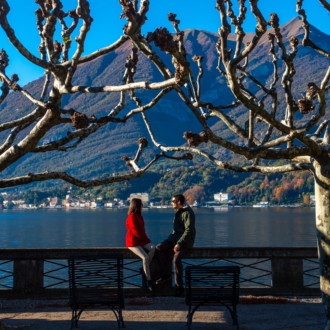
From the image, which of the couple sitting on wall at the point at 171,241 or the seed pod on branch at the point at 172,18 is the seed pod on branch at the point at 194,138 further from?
the couple sitting on wall at the point at 171,241

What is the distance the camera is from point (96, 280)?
19.5ft

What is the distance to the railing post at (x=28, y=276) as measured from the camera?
7.90m

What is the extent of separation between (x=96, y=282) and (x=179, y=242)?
6.24ft

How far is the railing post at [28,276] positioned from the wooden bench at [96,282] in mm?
2248

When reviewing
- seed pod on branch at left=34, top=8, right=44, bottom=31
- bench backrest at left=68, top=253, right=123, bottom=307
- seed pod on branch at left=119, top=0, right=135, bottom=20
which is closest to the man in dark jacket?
bench backrest at left=68, top=253, right=123, bottom=307

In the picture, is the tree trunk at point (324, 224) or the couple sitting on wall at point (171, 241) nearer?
the tree trunk at point (324, 224)

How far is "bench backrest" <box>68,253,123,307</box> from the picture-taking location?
19.1ft

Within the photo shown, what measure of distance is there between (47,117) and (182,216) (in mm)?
3151

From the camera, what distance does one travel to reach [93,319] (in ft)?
21.0

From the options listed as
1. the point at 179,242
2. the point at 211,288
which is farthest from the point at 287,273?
the point at 211,288

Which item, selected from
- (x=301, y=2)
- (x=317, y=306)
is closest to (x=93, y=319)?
(x=317, y=306)

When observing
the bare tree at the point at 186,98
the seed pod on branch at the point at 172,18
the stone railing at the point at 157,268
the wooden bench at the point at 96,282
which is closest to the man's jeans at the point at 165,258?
the stone railing at the point at 157,268

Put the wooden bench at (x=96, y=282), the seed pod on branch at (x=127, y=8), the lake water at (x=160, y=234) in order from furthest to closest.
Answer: the lake water at (x=160, y=234) → the wooden bench at (x=96, y=282) → the seed pod on branch at (x=127, y=8)

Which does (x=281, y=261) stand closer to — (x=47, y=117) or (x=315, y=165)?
(x=315, y=165)
